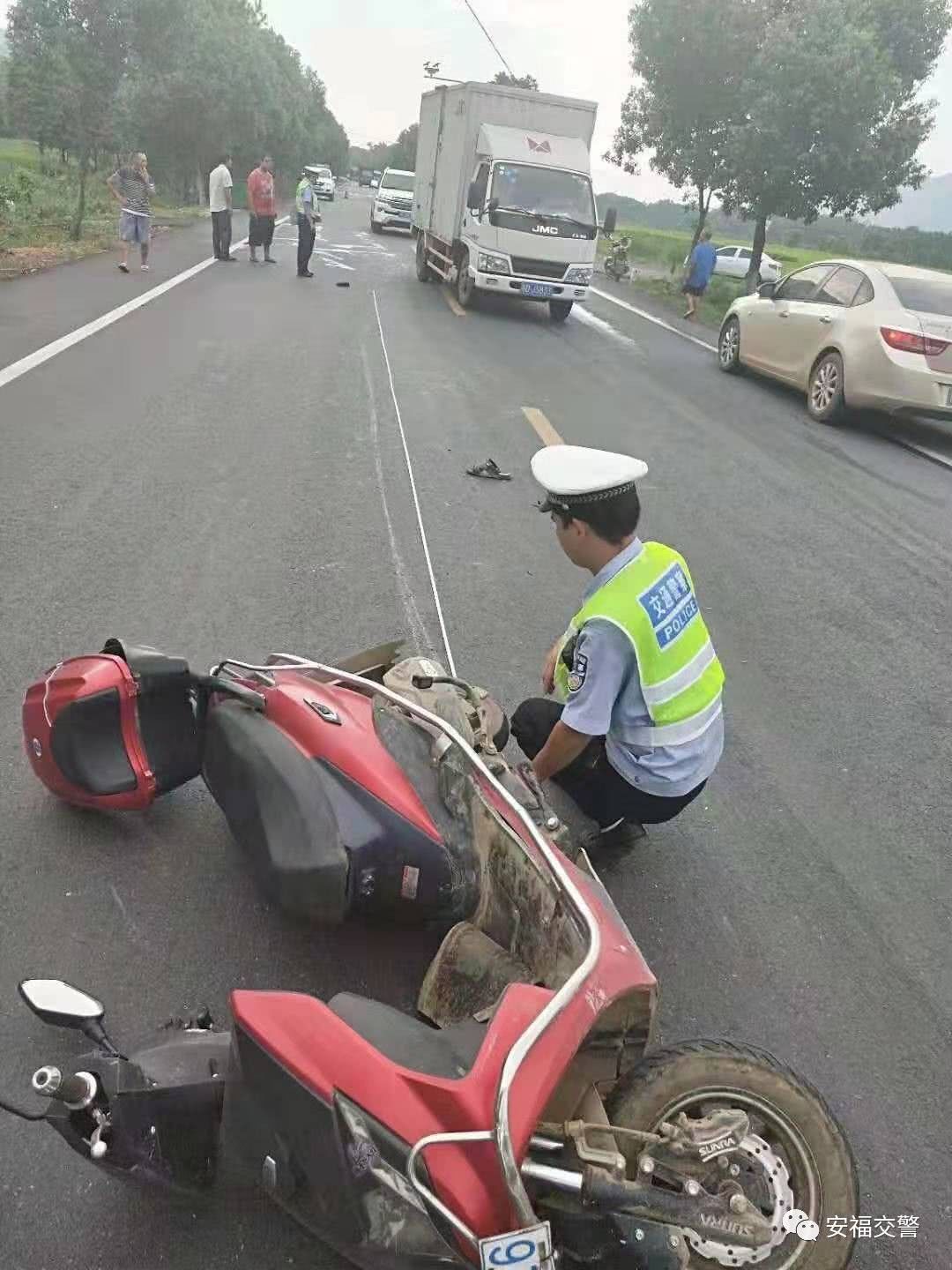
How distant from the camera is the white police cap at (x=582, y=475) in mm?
2891

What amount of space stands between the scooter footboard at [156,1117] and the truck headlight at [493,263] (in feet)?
49.6

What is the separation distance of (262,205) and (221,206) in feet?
2.45

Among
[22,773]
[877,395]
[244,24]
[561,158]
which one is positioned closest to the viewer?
[22,773]

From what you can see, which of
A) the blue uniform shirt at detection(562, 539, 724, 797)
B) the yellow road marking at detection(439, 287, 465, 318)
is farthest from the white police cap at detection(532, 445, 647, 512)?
the yellow road marking at detection(439, 287, 465, 318)

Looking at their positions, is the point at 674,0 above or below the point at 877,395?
above

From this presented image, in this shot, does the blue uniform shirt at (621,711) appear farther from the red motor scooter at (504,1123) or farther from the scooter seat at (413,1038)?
the scooter seat at (413,1038)

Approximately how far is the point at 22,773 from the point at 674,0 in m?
25.0

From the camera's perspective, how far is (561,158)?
16531 mm

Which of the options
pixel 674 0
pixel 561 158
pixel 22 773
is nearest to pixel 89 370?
pixel 22 773

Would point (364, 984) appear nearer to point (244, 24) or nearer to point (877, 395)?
point (877, 395)

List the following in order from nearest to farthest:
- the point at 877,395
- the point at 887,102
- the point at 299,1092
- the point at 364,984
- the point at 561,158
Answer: the point at 299,1092 → the point at 364,984 → the point at 877,395 → the point at 561,158 → the point at 887,102

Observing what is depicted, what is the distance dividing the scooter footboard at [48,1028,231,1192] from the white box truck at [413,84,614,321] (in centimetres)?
1508

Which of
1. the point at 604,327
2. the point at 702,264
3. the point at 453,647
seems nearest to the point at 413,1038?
the point at 453,647

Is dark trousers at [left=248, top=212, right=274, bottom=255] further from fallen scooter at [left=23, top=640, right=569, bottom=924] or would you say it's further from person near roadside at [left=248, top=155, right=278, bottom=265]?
fallen scooter at [left=23, top=640, right=569, bottom=924]
